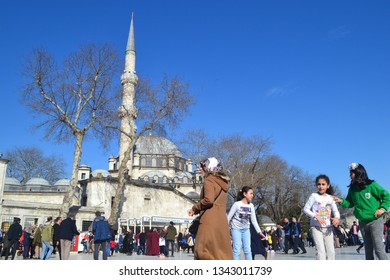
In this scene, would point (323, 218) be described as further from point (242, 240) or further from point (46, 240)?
point (46, 240)

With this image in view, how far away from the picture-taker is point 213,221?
417 cm

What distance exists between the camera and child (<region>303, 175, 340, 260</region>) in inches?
194

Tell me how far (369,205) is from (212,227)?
7.34ft

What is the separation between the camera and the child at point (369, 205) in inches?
190

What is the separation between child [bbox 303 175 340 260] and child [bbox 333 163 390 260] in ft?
0.63

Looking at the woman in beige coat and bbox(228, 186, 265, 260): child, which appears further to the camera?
bbox(228, 186, 265, 260): child

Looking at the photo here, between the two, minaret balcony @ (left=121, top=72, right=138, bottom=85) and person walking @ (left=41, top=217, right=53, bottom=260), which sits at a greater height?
minaret balcony @ (left=121, top=72, right=138, bottom=85)

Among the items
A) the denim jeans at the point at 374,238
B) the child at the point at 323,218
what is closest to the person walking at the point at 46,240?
the child at the point at 323,218

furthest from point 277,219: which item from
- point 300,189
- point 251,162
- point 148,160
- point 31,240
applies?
point 31,240

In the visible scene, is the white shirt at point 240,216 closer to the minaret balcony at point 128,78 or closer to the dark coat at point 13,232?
the dark coat at point 13,232

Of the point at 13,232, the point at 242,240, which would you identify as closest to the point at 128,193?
the point at 13,232

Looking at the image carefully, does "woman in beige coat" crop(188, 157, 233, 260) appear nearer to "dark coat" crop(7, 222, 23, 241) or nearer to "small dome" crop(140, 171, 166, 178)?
"dark coat" crop(7, 222, 23, 241)

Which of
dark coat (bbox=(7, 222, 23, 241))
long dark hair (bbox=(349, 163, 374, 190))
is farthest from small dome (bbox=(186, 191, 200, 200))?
long dark hair (bbox=(349, 163, 374, 190))
